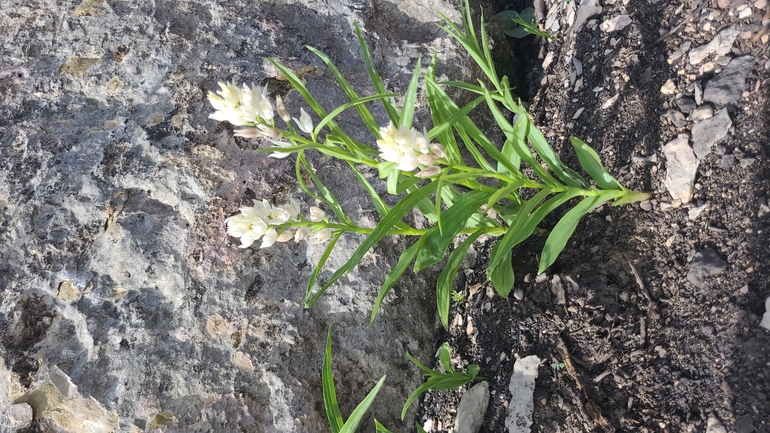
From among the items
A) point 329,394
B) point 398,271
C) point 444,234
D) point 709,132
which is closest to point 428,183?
point 444,234

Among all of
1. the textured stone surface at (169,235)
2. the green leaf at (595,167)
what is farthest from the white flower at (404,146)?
the textured stone surface at (169,235)

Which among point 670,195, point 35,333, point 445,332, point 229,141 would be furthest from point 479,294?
point 35,333

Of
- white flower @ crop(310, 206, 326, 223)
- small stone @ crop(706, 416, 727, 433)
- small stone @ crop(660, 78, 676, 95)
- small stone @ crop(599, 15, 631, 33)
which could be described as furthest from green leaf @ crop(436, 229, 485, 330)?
small stone @ crop(599, 15, 631, 33)

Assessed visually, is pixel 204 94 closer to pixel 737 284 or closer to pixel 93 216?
pixel 93 216

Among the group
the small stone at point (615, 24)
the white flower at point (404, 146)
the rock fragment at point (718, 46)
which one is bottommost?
the white flower at point (404, 146)

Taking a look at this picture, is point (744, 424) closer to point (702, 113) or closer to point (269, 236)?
point (702, 113)

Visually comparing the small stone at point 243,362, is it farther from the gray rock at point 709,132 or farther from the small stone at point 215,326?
the gray rock at point 709,132
